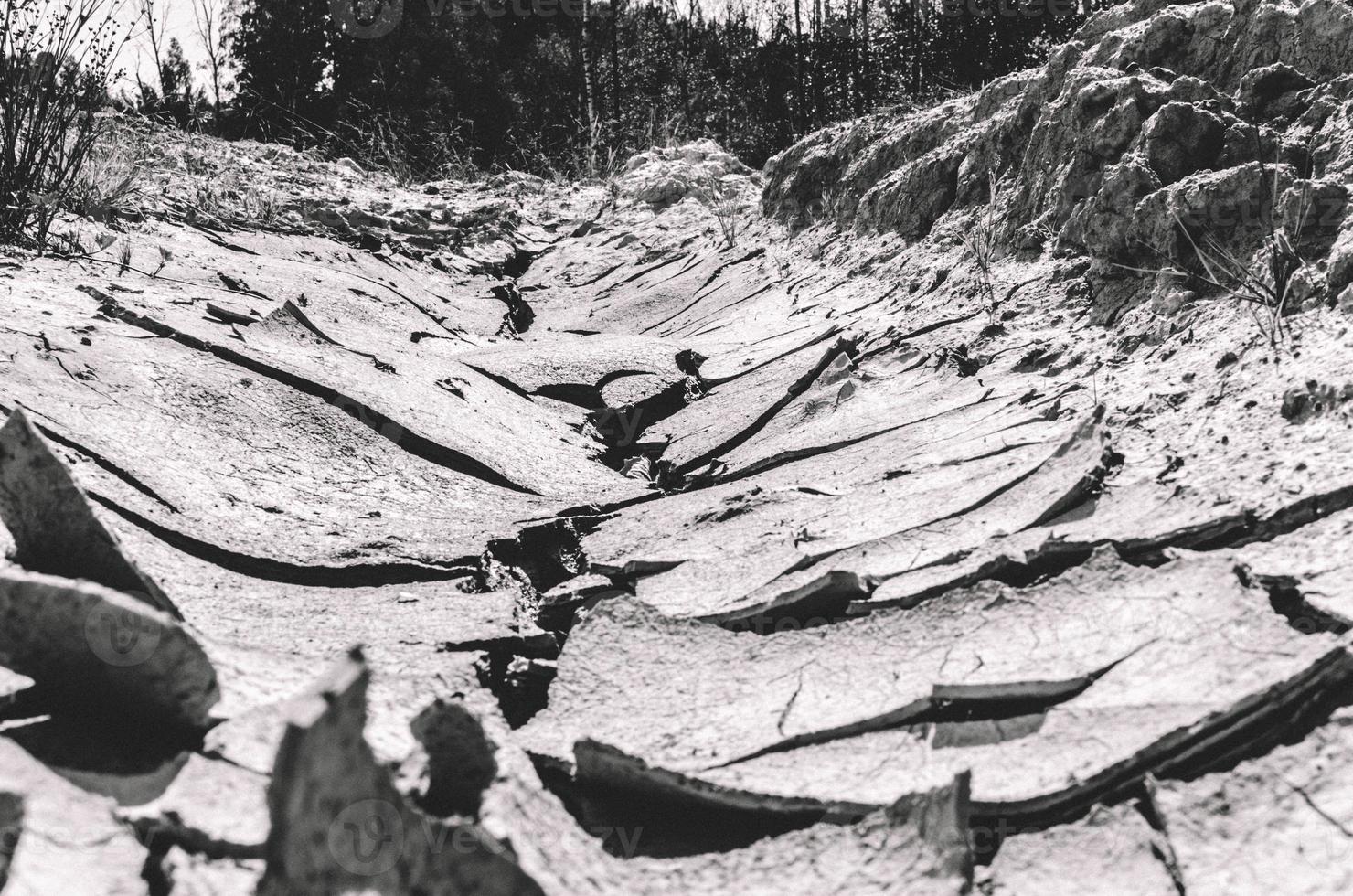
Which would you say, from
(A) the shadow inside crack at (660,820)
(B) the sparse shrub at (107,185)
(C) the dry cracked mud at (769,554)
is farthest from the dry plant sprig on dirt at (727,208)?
(A) the shadow inside crack at (660,820)

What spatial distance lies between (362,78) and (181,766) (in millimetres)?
11506

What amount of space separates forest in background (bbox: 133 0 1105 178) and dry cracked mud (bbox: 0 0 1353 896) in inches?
188

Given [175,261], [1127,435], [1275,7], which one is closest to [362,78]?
[175,261]

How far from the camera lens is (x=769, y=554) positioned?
2.10m

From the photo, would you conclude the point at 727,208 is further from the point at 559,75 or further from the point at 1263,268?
the point at 559,75

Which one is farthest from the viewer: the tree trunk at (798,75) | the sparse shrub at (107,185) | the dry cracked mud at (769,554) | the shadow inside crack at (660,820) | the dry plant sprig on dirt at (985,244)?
the tree trunk at (798,75)

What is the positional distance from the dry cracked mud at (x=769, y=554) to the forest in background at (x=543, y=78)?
4.77 meters

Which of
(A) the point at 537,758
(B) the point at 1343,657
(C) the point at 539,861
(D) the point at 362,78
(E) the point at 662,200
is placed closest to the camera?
(C) the point at 539,861

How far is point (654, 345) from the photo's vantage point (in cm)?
418

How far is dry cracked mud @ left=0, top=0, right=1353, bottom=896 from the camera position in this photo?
3.98 ft

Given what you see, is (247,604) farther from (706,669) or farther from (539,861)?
(539,861)

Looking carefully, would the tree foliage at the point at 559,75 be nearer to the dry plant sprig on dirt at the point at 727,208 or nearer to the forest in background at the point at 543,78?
the forest in background at the point at 543,78

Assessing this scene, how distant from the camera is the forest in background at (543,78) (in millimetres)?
8852

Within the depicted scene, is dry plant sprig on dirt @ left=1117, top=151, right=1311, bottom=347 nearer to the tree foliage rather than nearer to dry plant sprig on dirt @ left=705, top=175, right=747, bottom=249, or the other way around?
dry plant sprig on dirt @ left=705, top=175, right=747, bottom=249
